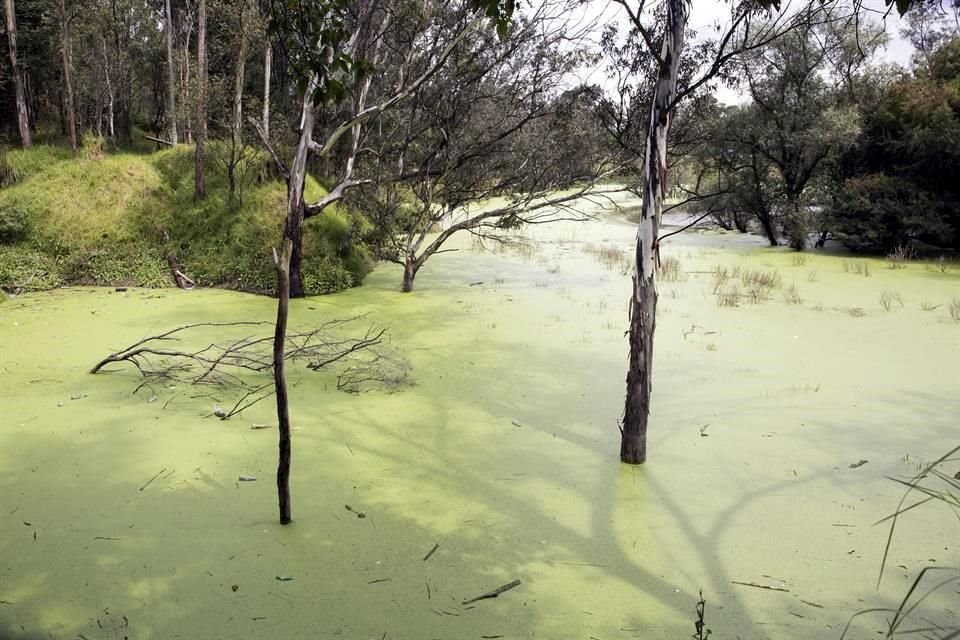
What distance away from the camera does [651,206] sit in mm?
3420

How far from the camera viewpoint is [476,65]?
930 centimetres

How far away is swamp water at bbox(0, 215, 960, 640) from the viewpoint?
8.07ft

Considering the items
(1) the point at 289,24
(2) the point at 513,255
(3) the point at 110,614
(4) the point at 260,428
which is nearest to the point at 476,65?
(2) the point at 513,255

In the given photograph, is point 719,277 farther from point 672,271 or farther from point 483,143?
point 483,143

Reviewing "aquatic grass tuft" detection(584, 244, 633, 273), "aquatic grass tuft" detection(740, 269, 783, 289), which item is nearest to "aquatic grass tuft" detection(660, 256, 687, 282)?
"aquatic grass tuft" detection(584, 244, 633, 273)

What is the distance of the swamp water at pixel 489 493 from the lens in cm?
246

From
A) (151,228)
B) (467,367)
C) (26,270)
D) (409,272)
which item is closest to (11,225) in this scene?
(26,270)

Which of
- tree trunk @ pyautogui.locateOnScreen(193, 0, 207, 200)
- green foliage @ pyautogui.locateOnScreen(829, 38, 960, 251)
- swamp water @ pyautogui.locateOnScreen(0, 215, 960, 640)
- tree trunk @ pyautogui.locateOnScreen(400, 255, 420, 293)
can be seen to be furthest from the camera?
green foliage @ pyautogui.locateOnScreen(829, 38, 960, 251)

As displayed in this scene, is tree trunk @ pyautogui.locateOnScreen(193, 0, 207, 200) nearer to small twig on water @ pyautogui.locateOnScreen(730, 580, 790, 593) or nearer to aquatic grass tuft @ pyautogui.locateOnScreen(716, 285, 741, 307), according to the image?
aquatic grass tuft @ pyautogui.locateOnScreen(716, 285, 741, 307)

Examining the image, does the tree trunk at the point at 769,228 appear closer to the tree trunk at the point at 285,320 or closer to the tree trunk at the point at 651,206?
the tree trunk at the point at 651,206

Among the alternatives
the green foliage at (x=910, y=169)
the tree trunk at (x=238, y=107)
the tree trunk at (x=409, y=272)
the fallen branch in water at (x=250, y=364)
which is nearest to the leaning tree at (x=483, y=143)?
the tree trunk at (x=409, y=272)

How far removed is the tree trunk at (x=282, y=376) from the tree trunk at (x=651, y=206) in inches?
64.8

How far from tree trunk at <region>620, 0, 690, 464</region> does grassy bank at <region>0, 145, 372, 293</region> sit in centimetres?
598

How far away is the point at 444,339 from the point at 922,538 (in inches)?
165
